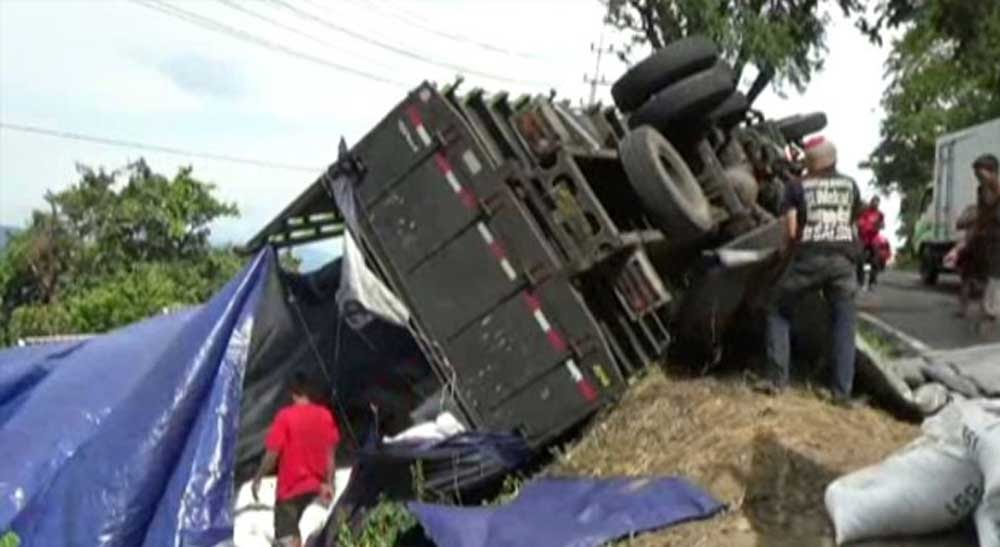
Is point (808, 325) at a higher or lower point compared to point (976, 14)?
lower

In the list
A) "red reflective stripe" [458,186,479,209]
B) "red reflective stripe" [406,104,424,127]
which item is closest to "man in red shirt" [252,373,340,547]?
"red reflective stripe" [458,186,479,209]

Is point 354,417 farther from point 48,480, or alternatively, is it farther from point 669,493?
point 669,493

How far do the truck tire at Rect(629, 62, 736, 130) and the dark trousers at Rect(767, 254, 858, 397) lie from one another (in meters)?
1.57

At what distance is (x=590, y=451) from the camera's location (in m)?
7.27

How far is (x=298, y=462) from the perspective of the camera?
25.3 feet

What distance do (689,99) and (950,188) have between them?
54.4 feet

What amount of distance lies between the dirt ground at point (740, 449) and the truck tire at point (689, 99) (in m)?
1.81

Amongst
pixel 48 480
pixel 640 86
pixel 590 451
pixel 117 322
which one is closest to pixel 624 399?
pixel 590 451

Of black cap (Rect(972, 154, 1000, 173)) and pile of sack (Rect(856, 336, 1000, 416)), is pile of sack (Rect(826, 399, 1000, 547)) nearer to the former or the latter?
pile of sack (Rect(856, 336, 1000, 416))

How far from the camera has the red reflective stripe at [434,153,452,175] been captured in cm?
795

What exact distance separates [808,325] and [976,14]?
24.7 feet

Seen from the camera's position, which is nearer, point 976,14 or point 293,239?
point 293,239

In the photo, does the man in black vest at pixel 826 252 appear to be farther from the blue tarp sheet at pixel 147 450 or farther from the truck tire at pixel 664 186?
the blue tarp sheet at pixel 147 450

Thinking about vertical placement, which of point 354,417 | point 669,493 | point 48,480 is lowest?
point 669,493
